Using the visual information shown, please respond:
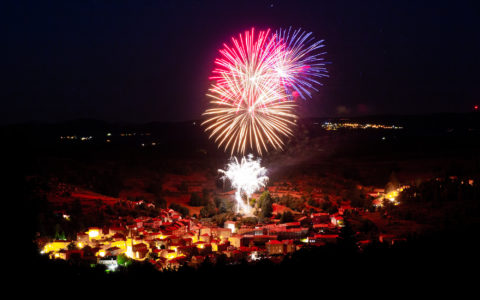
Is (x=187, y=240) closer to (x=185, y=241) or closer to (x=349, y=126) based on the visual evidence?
(x=185, y=241)

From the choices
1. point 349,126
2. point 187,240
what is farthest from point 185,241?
point 349,126

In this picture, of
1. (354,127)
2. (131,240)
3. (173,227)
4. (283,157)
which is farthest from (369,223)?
(354,127)

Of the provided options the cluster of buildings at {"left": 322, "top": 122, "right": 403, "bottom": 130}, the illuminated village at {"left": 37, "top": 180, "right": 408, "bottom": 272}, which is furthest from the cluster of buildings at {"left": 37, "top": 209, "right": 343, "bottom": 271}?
the cluster of buildings at {"left": 322, "top": 122, "right": 403, "bottom": 130}

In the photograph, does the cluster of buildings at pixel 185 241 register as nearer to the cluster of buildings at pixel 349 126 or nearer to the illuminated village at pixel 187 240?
the illuminated village at pixel 187 240

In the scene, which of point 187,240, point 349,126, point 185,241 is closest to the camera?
point 185,241

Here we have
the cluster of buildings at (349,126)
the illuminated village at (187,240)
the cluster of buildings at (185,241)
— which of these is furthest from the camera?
the cluster of buildings at (349,126)

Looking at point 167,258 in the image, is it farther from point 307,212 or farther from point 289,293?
point 307,212

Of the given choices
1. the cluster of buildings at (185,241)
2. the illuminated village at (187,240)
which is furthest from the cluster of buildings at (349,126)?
the cluster of buildings at (185,241)

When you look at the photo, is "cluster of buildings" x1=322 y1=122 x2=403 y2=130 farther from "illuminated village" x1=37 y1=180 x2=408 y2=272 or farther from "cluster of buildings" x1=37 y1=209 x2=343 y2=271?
"cluster of buildings" x1=37 y1=209 x2=343 y2=271

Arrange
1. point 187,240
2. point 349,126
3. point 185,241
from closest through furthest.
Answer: point 185,241 < point 187,240 < point 349,126
